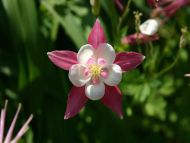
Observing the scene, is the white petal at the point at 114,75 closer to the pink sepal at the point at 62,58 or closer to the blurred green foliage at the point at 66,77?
the pink sepal at the point at 62,58

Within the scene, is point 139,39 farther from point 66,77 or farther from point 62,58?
point 66,77

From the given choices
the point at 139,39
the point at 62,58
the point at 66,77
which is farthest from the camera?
the point at 66,77

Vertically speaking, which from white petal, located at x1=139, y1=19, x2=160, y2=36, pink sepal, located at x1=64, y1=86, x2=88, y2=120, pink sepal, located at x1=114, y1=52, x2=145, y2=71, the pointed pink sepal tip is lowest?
pink sepal, located at x1=64, y1=86, x2=88, y2=120

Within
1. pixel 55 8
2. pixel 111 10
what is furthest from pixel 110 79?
pixel 55 8

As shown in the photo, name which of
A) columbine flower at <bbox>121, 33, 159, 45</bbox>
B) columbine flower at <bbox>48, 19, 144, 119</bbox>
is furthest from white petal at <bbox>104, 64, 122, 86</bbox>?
columbine flower at <bbox>121, 33, 159, 45</bbox>

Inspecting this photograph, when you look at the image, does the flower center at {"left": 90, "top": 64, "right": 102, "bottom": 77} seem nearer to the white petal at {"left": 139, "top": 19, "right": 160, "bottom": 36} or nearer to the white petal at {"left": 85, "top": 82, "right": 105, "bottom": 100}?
the white petal at {"left": 85, "top": 82, "right": 105, "bottom": 100}

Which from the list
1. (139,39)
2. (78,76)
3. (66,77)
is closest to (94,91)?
(78,76)
